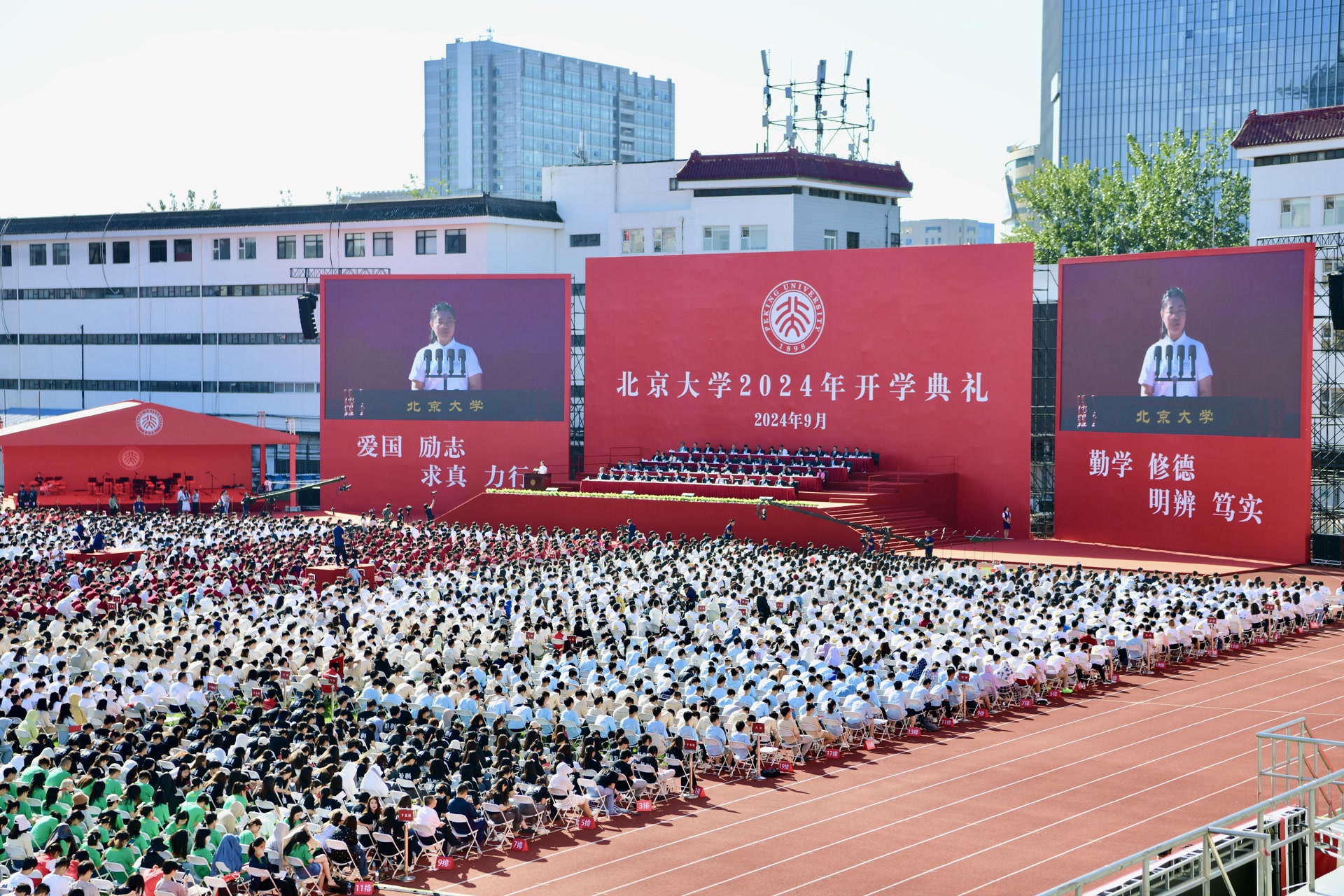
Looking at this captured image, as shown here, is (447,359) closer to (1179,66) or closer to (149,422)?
(149,422)

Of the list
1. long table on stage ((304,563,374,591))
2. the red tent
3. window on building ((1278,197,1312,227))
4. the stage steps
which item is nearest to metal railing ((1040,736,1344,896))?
long table on stage ((304,563,374,591))

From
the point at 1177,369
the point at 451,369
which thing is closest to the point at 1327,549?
the point at 1177,369

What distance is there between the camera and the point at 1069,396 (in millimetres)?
31844

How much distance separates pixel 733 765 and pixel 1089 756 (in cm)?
376

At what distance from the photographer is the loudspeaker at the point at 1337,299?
1043 inches

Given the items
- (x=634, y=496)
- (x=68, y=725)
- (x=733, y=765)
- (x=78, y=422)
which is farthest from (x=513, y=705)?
(x=78, y=422)

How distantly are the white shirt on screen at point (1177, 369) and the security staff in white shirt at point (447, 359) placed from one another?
694 inches

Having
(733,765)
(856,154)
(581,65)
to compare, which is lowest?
(733,765)

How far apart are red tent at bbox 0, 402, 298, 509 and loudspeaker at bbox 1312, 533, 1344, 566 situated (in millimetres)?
28328

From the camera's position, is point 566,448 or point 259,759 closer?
point 259,759

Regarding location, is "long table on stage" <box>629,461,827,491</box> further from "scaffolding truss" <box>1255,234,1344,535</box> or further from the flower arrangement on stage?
"scaffolding truss" <box>1255,234,1344,535</box>

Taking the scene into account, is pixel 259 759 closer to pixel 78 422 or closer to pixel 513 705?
pixel 513 705

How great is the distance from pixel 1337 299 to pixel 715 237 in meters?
23.0

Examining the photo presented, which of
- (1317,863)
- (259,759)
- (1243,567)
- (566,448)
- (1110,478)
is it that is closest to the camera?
(1317,863)
